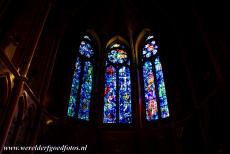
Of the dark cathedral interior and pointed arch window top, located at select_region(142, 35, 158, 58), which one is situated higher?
pointed arch window top, located at select_region(142, 35, 158, 58)

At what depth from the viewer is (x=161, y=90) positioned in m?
13.5

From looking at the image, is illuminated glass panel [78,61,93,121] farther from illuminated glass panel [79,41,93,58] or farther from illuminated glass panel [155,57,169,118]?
illuminated glass panel [155,57,169,118]

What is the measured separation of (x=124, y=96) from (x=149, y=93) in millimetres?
1501

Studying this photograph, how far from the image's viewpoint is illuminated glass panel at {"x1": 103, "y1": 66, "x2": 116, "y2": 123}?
1326 cm

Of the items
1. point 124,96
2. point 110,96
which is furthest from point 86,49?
point 124,96

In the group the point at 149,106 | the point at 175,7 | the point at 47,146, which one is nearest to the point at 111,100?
the point at 149,106

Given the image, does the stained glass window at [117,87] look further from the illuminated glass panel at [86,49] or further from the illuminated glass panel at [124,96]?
the illuminated glass panel at [86,49]

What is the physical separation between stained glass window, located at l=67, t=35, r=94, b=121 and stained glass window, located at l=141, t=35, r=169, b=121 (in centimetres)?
335

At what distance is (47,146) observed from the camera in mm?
10438

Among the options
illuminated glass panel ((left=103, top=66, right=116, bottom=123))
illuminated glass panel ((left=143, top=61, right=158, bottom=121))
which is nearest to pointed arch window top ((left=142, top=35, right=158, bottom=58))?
illuminated glass panel ((left=143, top=61, right=158, bottom=121))

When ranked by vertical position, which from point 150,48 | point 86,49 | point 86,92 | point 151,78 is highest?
point 150,48

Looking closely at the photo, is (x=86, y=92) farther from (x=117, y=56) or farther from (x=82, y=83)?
(x=117, y=56)

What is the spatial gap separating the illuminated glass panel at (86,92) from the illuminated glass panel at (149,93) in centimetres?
333

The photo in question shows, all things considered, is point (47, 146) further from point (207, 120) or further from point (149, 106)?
point (207, 120)
